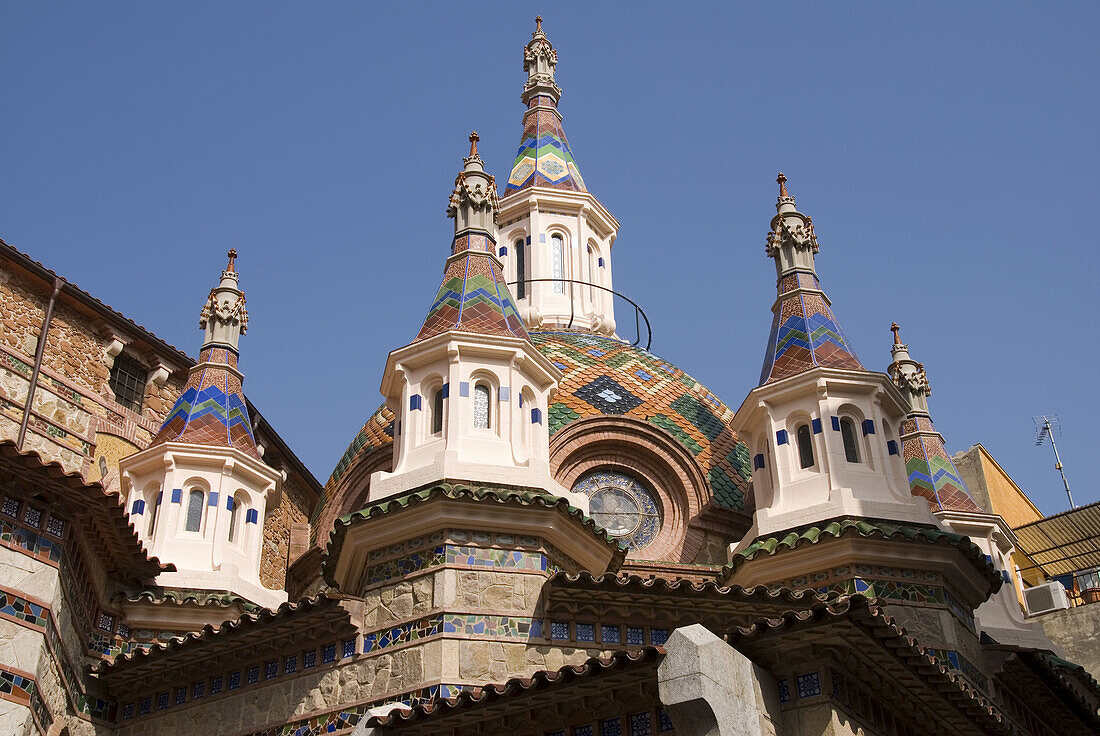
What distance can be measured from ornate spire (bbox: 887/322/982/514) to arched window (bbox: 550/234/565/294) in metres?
6.19

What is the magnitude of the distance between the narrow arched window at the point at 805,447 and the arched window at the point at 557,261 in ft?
27.4

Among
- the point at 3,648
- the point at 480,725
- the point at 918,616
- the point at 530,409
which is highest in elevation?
the point at 530,409

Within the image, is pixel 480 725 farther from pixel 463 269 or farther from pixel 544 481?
pixel 463 269

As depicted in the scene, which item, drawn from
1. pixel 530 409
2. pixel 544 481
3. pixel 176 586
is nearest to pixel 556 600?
pixel 544 481

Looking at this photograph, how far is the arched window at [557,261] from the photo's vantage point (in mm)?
25406

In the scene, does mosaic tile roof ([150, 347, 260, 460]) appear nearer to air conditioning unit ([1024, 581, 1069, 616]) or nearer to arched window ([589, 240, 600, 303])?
arched window ([589, 240, 600, 303])

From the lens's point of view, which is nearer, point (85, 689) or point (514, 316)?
point (85, 689)

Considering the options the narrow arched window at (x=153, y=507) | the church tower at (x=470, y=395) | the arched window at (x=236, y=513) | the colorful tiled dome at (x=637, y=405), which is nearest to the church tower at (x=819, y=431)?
the colorful tiled dome at (x=637, y=405)

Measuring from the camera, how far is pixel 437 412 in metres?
16.0

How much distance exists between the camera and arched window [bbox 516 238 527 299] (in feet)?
83.4

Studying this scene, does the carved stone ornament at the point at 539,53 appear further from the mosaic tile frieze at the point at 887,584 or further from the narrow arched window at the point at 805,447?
the mosaic tile frieze at the point at 887,584

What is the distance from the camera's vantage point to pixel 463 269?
17.7 metres

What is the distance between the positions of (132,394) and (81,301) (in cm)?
203

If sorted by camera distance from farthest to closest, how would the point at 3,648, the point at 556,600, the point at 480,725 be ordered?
1. the point at 556,600
2. the point at 3,648
3. the point at 480,725
